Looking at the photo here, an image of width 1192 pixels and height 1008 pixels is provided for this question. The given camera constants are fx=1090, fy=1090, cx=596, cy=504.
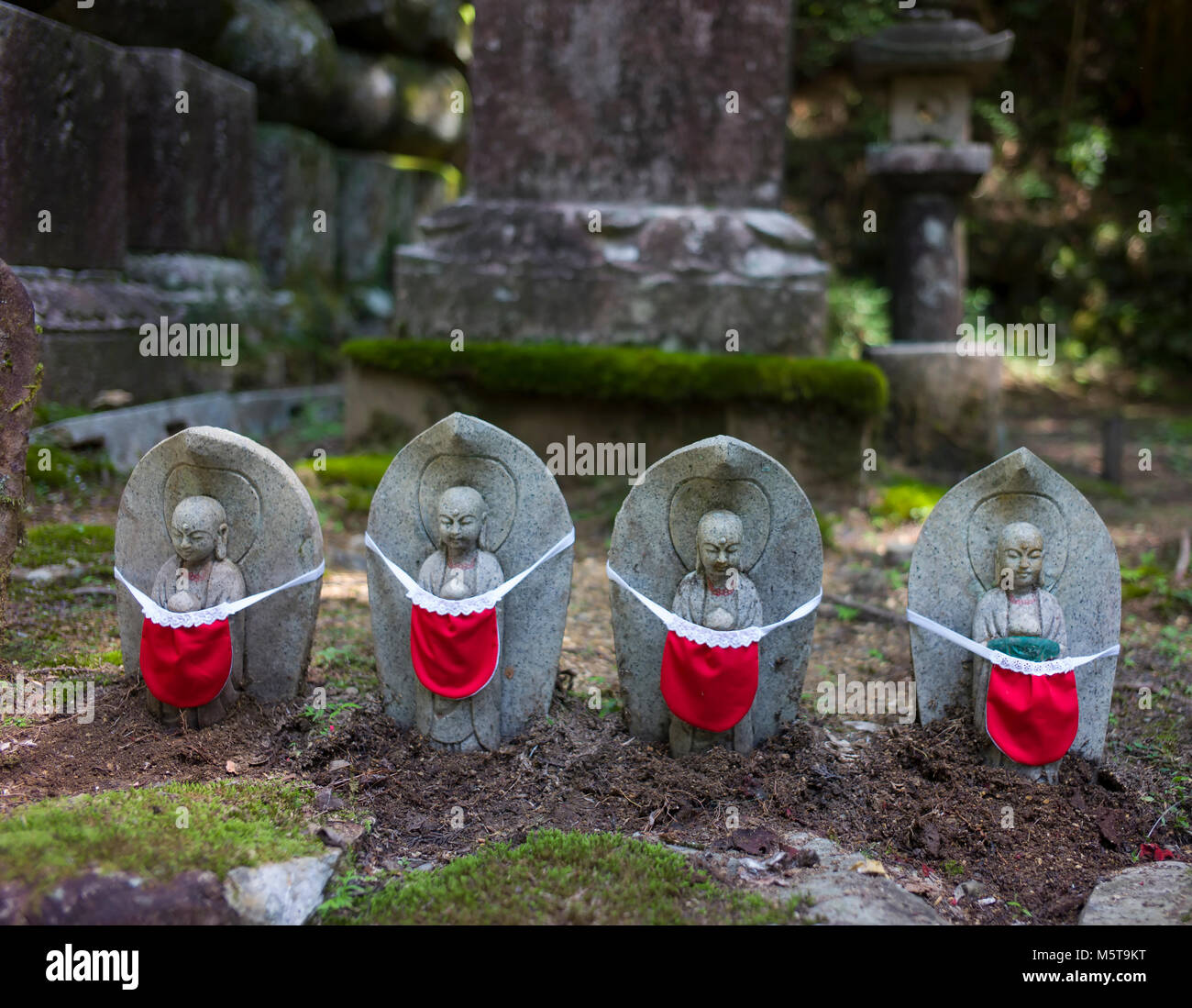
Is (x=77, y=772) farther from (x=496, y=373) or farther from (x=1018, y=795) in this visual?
(x=496, y=373)

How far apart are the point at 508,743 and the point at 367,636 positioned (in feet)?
4.04

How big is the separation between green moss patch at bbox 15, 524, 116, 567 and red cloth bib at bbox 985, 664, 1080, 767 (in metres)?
3.48

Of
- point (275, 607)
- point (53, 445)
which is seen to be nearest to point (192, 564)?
point (275, 607)

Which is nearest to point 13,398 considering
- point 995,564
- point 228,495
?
point 228,495

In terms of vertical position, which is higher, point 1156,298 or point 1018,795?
point 1156,298

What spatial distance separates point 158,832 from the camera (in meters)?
2.69

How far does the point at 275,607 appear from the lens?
3439 mm

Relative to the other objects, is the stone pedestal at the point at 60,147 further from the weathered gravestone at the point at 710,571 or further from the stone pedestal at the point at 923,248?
the stone pedestal at the point at 923,248

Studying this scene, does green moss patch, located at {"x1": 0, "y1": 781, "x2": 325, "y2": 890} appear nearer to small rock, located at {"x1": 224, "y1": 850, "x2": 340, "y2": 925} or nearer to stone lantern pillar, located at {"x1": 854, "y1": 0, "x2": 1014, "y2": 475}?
small rock, located at {"x1": 224, "y1": 850, "x2": 340, "y2": 925}

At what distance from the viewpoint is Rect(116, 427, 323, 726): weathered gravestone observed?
3348 millimetres

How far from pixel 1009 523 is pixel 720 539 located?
0.95 meters

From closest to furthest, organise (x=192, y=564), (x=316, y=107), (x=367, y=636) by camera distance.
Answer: (x=192, y=564)
(x=367, y=636)
(x=316, y=107)

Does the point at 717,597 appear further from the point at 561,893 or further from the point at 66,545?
the point at 66,545

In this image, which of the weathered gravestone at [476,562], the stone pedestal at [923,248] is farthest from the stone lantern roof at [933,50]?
the weathered gravestone at [476,562]
